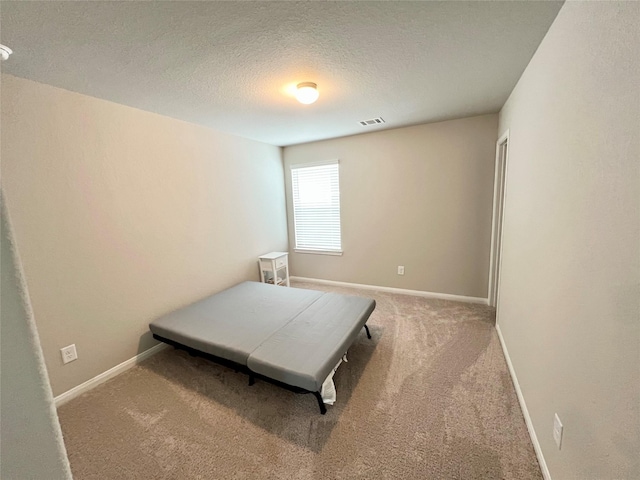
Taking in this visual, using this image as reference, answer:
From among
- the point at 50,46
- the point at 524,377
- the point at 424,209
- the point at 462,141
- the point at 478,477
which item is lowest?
the point at 478,477

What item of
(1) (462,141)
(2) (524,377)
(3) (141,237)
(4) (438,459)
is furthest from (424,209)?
(3) (141,237)

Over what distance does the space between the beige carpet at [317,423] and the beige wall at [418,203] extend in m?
1.22

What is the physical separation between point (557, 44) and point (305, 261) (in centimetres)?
381

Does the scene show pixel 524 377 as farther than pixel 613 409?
Yes

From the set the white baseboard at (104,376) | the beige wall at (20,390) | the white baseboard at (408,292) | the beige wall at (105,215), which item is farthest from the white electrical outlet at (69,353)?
the white baseboard at (408,292)

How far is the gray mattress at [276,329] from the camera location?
1.80m

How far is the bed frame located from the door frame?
164 cm

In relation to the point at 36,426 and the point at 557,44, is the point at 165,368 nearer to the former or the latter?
the point at 36,426

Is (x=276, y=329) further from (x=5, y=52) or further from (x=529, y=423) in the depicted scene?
(x=5, y=52)

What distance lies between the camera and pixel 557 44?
138 cm

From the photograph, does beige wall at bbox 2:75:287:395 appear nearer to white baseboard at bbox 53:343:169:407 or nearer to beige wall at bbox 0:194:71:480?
white baseboard at bbox 53:343:169:407

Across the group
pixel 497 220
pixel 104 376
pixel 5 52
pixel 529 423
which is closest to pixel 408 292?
pixel 497 220

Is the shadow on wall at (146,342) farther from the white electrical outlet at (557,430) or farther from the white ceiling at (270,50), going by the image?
the white electrical outlet at (557,430)

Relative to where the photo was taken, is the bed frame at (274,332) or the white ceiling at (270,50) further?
the bed frame at (274,332)
